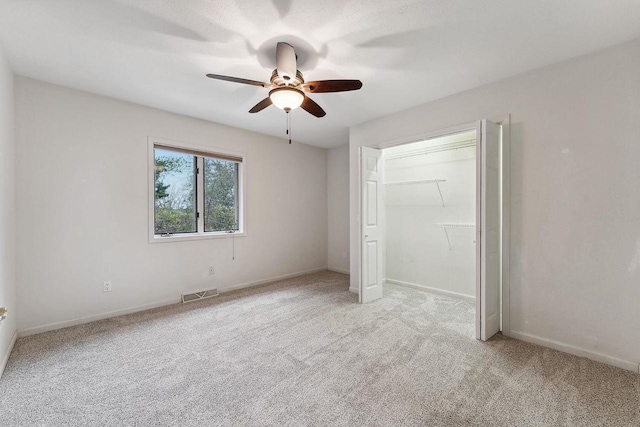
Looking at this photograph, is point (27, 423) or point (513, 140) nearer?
point (27, 423)

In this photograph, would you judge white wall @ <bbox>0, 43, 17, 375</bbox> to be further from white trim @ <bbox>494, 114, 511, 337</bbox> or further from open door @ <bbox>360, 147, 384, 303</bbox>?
white trim @ <bbox>494, 114, 511, 337</bbox>

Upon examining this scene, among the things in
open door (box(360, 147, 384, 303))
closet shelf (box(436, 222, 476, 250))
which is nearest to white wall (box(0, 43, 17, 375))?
open door (box(360, 147, 384, 303))

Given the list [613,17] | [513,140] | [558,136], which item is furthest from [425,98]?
[613,17]

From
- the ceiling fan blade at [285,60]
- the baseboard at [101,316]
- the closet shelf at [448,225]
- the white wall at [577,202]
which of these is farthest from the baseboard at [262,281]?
the white wall at [577,202]

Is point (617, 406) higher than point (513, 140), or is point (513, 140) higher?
point (513, 140)

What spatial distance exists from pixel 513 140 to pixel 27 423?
13.8 feet

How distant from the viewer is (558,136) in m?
2.44

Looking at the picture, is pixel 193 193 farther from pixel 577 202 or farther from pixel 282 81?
pixel 577 202

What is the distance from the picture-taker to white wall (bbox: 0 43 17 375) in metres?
2.18

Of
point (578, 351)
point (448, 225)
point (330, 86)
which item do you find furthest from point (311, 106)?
point (578, 351)

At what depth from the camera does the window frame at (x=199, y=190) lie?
137 inches

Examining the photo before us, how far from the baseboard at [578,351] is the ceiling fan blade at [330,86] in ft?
8.95

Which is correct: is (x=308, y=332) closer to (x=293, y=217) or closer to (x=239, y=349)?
(x=239, y=349)

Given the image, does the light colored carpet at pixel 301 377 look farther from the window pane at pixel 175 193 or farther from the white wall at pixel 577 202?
the window pane at pixel 175 193
